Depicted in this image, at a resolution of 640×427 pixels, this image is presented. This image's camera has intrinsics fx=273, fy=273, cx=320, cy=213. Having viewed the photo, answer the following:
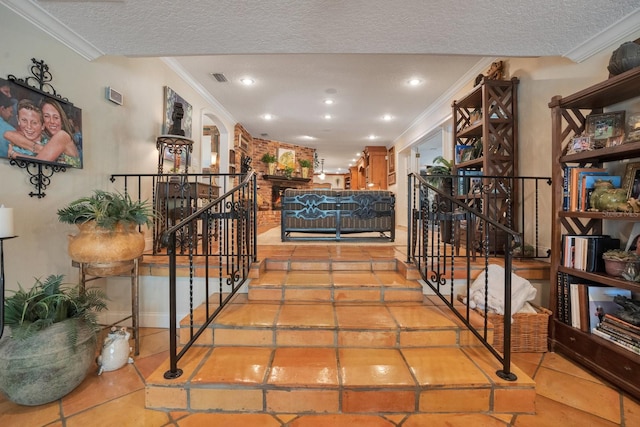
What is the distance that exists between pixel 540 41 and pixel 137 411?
3523 millimetres

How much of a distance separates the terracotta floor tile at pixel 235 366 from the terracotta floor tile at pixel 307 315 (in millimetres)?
211

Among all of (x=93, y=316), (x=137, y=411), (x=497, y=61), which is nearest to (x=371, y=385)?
(x=137, y=411)

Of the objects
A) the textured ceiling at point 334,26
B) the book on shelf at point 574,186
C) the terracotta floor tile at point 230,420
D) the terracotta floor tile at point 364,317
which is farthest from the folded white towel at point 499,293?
the textured ceiling at point 334,26

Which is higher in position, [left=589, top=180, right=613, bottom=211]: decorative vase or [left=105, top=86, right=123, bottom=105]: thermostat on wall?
[left=105, top=86, right=123, bottom=105]: thermostat on wall

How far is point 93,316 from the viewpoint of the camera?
64.5 inches

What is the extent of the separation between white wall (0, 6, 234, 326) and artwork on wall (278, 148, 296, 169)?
4643 millimetres

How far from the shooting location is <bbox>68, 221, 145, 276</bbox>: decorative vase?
1.75 m

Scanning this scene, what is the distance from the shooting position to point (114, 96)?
8.14 feet

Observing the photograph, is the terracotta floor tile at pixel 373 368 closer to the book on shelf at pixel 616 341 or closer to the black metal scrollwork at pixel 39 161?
the book on shelf at pixel 616 341

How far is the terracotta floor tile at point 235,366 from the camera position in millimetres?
1391

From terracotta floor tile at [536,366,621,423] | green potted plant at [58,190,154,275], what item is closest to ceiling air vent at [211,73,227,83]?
green potted plant at [58,190,154,275]

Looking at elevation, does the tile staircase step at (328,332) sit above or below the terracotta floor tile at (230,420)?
above

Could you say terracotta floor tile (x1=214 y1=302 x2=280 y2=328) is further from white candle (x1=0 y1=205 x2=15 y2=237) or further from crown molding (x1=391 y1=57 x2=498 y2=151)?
crown molding (x1=391 y1=57 x2=498 y2=151)

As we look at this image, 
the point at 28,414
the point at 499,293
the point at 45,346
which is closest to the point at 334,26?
the point at 499,293
